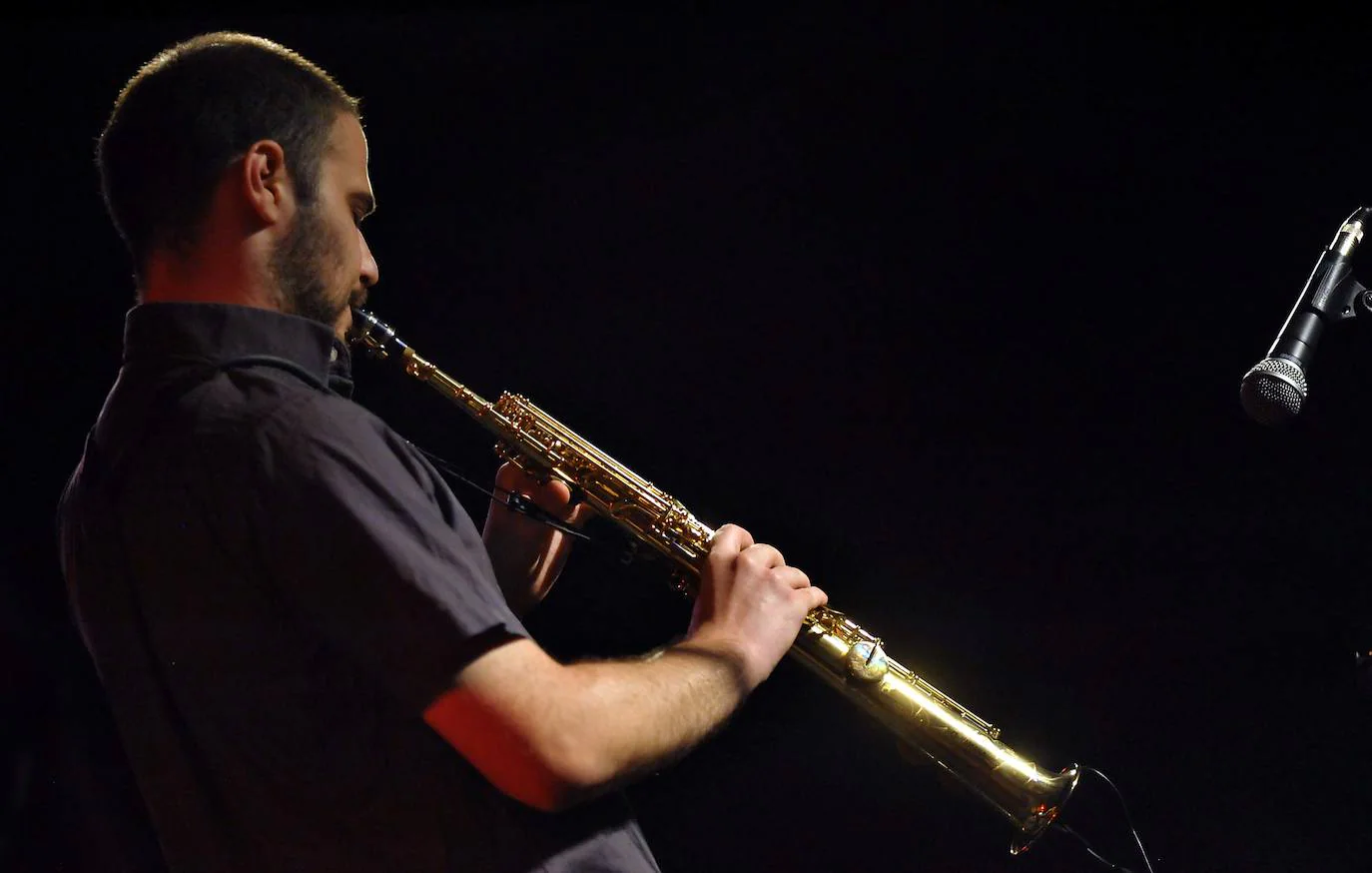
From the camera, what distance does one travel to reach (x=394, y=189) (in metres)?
3.19

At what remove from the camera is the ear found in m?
1.52

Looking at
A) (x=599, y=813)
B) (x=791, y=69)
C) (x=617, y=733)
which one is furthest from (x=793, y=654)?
(x=791, y=69)

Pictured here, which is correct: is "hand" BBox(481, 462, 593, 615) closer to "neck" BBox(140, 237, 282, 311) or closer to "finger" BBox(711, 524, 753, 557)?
"finger" BBox(711, 524, 753, 557)

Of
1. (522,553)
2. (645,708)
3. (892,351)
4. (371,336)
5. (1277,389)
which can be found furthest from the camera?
(892,351)

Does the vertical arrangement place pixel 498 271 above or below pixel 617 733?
above

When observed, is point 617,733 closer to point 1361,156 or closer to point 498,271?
point 498,271

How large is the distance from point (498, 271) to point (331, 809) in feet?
6.83

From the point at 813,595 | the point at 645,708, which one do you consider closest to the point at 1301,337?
the point at 813,595

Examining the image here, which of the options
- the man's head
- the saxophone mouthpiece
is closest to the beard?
the man's head

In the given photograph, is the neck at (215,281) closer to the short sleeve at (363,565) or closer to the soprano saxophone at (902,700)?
the short sleeve at (363,565)

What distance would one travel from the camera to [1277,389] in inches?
65.1

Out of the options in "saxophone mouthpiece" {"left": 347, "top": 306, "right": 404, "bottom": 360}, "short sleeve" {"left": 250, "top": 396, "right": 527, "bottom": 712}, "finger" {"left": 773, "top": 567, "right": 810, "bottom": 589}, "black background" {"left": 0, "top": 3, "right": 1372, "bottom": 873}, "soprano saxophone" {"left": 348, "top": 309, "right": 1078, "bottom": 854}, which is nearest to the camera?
"short sleeve" {"left": 250, "top": 396, "right": 527, "bottom": 712}

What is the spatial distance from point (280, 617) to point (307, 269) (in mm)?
557

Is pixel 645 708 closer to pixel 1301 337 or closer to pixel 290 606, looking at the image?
pixel 290 606
